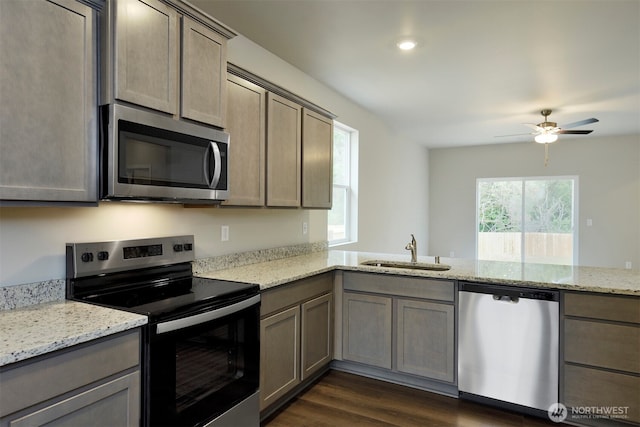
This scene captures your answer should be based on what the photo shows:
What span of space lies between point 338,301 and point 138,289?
1531 millimetres

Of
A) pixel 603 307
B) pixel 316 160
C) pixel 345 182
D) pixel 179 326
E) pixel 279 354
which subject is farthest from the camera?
pixel 345 182

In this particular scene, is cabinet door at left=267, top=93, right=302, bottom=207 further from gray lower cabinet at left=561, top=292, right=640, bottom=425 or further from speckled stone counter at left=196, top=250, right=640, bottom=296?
gray lower cabinet at left=561, top=292, right=640, bottom=425

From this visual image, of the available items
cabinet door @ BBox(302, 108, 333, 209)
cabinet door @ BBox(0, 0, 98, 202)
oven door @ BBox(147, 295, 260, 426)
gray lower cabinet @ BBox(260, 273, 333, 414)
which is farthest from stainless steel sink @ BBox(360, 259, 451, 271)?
cabinet door @ BBox(0, 0, 98, 202)

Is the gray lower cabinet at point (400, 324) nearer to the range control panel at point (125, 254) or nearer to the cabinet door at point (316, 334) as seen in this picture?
the cabinet door at point (316, 334)

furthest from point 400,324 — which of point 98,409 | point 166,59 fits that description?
point 166,59

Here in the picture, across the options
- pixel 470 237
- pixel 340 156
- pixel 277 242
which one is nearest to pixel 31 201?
pixel 277 242

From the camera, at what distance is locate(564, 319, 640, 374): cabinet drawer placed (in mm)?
2152

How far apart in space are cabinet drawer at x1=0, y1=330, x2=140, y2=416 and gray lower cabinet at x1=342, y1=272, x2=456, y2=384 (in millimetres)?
1783

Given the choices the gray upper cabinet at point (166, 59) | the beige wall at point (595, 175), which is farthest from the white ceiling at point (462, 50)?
the beige wall at point (595, 175)

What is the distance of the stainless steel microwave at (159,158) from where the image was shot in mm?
1604

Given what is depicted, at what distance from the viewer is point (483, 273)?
2.62m

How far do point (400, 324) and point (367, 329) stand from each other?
27 cm

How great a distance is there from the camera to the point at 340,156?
15.4 feet

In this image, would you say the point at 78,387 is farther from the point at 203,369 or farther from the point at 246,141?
the point at 246,141
